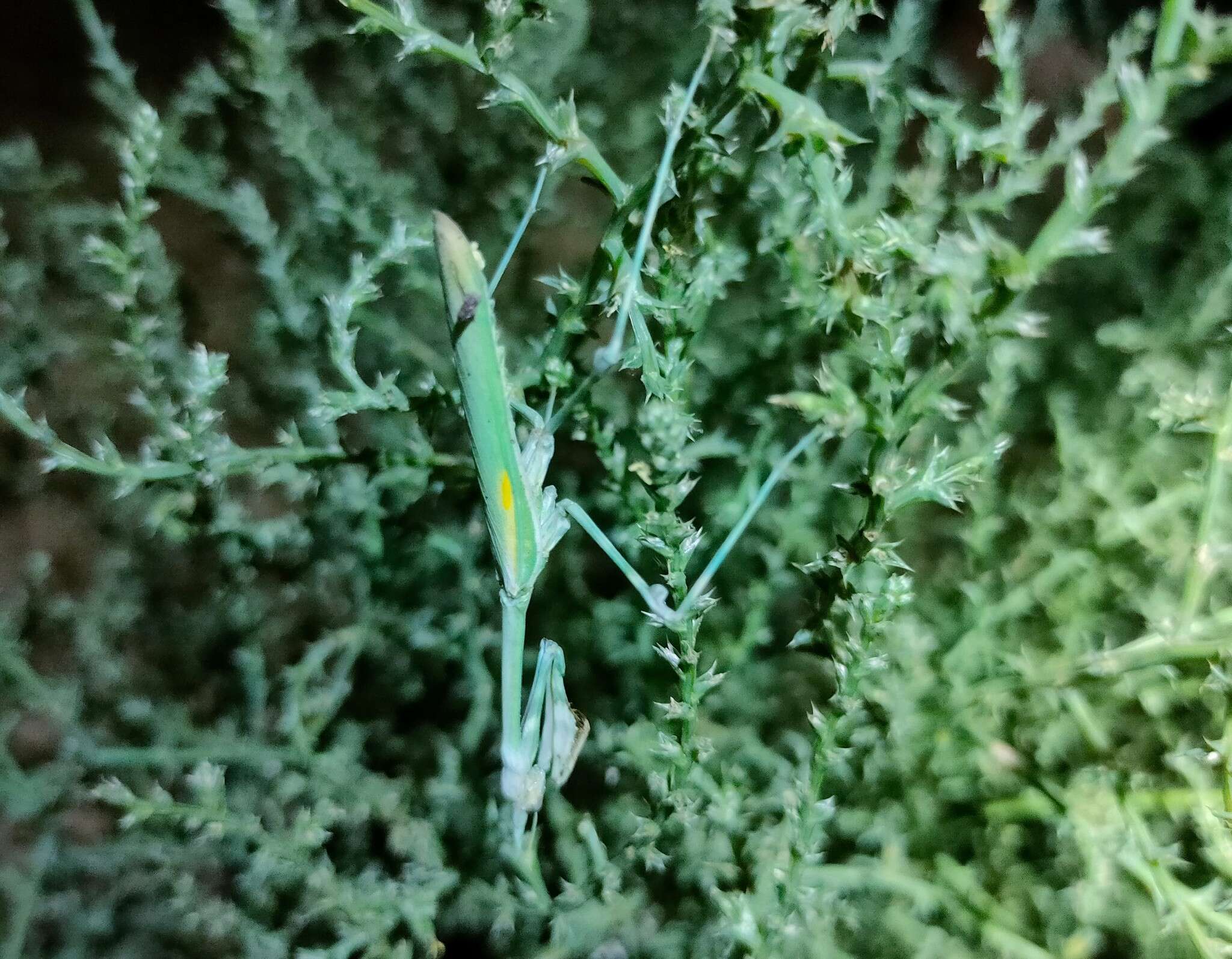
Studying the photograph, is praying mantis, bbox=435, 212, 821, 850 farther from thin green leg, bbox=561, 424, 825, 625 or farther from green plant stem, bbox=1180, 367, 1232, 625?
green plant stem, bbox=1180, 367, 1232, 625

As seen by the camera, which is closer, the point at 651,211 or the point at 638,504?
the point at 651,211

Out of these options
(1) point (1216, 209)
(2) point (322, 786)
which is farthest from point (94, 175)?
(1) point (1216, 209)

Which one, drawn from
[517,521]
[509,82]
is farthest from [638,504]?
[509,82]

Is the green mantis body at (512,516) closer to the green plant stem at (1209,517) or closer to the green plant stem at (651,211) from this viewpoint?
the green plant stem at (651,211)

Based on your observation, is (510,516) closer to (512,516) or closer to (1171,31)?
(512,516)

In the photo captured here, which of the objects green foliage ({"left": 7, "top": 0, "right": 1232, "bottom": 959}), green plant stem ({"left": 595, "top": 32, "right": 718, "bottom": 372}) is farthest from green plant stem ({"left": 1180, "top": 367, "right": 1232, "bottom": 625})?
green plant stem ({"left": 595, "top": 32, "right": 718, "bottom": 372})

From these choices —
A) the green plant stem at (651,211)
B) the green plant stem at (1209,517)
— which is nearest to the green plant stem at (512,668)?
the green plant stem at (651,211)

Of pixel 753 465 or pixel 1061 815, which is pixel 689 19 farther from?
pixel 1061 815
